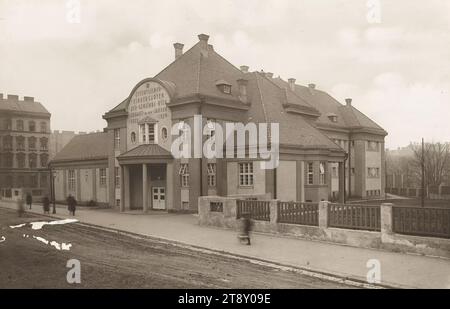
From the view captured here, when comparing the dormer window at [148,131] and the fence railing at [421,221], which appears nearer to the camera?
the fence railing at [421,221]

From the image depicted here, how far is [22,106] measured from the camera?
204 ft

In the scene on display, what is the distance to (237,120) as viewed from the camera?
1155 inches

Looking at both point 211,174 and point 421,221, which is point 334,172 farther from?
point 421,221

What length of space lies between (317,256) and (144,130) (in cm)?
1893

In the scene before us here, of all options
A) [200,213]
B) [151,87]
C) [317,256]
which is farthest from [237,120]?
[317,256]

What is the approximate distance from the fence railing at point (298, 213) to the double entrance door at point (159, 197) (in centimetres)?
1277

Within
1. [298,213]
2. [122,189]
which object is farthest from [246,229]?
[122,189]

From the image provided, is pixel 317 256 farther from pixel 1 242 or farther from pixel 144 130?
pixel 144 130

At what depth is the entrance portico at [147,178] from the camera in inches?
1109

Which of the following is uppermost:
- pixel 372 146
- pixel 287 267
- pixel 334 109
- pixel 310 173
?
pixel 334 109

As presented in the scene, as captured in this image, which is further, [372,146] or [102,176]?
[372,146]

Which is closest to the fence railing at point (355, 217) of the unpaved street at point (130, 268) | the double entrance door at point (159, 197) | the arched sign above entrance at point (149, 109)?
the unpaved street at point (130, 268)

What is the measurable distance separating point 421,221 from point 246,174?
1472 cm

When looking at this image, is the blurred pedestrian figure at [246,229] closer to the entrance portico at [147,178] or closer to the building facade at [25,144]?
the entrance portico at [147,178]
